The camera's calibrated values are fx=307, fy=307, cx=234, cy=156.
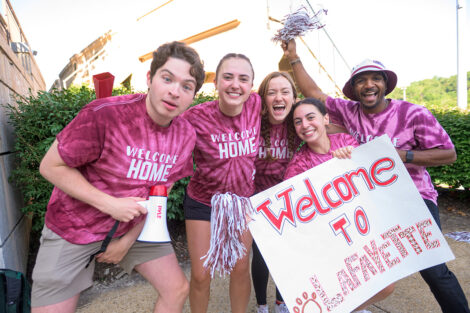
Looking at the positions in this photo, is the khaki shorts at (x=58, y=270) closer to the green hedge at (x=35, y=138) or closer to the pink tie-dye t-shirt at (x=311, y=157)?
the pink tie-dye t-shirt at (x=311, y=157)

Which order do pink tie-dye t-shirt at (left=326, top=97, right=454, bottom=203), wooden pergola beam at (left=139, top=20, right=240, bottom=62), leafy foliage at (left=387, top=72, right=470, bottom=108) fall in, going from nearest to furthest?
pink tie-dye t-shirt at (left=326, top=97, right=454, bottom=203)
wooden pergola beam at (left=139, top=20, right=240, bottom=62)
leafy foliage at (left=387, top=72, right=470, bottom=108)

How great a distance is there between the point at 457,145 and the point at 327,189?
4.58m

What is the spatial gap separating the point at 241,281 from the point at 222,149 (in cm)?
103

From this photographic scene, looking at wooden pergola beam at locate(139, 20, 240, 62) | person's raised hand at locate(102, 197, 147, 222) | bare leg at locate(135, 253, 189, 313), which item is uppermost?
wooden pergola beam at locate(139, 20, 240, 62)

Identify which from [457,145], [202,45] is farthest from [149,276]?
[202,45]

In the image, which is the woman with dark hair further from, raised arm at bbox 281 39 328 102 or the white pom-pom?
the white pom-pom

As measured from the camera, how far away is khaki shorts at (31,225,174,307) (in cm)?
155

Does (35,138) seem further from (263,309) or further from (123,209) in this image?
(263,309)

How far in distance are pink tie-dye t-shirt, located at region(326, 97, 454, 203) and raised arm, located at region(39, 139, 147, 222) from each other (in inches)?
69.0

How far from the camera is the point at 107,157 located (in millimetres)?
1604

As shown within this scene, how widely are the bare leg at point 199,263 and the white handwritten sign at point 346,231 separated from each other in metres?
0.44

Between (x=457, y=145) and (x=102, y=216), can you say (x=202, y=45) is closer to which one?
(x=457, y=145)

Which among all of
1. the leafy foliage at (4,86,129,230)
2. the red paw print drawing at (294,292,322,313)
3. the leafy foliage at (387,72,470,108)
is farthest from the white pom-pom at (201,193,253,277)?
the leafy foliage at (387,72,470,108)

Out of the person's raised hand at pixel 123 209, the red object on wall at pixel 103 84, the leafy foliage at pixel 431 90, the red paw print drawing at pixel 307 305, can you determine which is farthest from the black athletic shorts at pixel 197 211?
the leafy foliage at pixel 431 90
